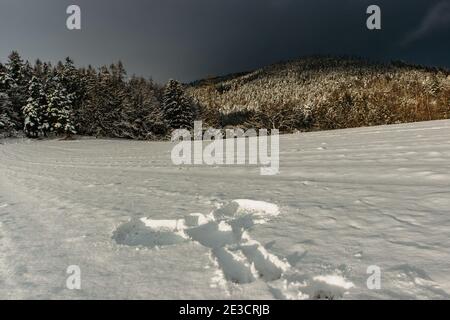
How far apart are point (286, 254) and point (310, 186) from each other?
3.44 m

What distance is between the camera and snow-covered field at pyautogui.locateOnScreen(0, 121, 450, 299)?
3.34 meters

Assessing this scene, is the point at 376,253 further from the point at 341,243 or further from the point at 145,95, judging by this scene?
the point at 145,95

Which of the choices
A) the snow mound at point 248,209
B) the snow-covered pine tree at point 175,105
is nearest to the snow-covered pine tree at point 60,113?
the snow-covered pine tree at point 175,105

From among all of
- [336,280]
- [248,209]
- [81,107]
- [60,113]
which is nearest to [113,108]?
[81,107]

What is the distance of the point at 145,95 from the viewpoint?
58531mm

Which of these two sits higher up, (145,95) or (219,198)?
(145,95)

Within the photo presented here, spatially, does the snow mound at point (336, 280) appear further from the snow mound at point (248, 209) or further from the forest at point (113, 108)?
the forest at point (113, 108)

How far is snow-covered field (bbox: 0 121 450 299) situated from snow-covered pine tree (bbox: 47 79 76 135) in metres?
40.6

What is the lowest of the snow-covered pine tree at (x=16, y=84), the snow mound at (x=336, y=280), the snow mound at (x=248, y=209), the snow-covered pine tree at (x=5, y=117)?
the snow mound at (x=336, y=280)

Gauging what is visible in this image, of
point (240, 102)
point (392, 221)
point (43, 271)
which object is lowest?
point (43, 271)

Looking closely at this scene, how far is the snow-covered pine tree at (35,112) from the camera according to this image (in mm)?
47719

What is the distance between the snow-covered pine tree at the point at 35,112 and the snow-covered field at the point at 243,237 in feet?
145

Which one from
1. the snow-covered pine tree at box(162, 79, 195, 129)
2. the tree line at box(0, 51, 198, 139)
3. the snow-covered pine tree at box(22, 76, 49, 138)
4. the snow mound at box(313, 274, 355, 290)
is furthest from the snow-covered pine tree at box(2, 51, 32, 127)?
the snow mound at box(313, 274, 355, 290)
